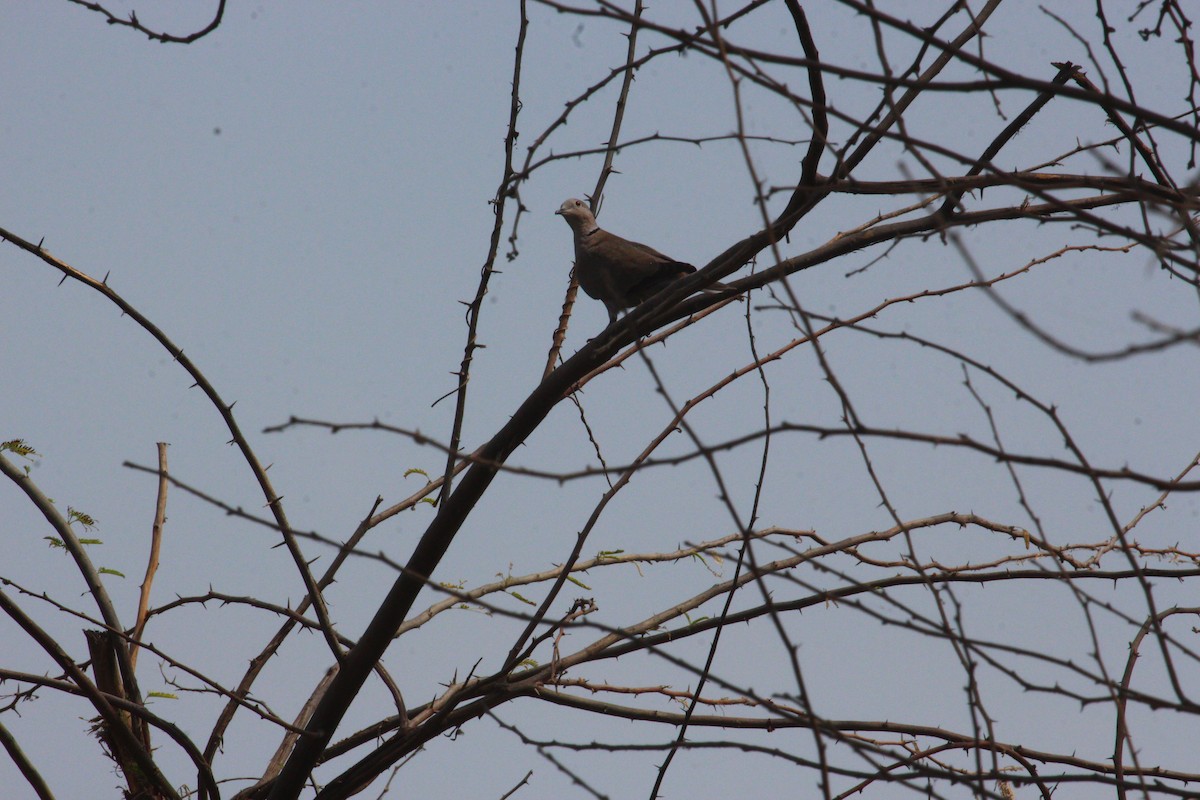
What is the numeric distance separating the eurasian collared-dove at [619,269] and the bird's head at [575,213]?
480 mm

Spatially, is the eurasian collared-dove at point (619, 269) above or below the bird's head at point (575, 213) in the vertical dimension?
below

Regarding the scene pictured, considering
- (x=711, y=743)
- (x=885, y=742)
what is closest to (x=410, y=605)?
(x=711, y=743)

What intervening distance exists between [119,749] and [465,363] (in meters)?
1.46

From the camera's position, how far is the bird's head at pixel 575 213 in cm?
643

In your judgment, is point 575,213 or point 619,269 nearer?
point 619,269

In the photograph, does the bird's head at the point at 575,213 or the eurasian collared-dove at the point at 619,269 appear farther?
the bird's head at the point at 575,213

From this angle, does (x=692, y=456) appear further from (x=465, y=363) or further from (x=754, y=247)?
(x=465, y=363)

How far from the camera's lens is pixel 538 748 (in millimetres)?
2264

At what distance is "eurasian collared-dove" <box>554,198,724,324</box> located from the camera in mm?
5113

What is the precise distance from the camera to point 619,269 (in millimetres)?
5301

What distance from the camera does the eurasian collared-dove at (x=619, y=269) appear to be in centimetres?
511

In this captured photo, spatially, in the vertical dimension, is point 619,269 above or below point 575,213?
below

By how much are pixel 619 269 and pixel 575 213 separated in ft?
4.45

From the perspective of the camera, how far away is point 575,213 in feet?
21.5
